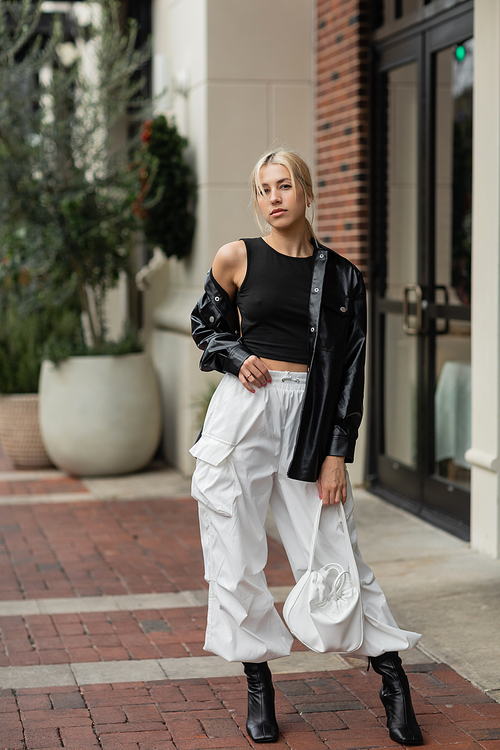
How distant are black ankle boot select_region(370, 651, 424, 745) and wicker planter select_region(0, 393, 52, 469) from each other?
224 inches

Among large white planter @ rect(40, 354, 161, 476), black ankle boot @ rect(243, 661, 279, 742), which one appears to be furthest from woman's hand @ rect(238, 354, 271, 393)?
large white planter @ rect(40, 354, 161, 476)

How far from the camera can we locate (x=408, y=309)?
21.0 feet

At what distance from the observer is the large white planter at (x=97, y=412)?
771cm

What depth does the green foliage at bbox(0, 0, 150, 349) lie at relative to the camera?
7914 millimetres

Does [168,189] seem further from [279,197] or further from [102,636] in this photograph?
[279,197]

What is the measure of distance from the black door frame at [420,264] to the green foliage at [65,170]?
7.20 feet

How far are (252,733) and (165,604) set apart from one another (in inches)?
62.6

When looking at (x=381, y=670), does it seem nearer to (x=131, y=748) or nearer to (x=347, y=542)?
(x=347, y=542)

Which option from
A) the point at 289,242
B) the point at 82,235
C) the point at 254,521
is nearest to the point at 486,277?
the point at 289,242

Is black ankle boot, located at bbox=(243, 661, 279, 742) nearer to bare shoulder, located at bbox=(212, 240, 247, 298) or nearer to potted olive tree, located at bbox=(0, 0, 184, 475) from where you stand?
bare shoulder, located at bbox=(212, 240, 247, 298)

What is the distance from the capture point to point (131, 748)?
10.4 feet

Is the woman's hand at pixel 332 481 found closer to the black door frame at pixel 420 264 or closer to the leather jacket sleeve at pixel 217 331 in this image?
the leather jacket sleeve at pixel 217 331

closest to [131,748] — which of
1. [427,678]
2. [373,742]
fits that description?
[373,742]

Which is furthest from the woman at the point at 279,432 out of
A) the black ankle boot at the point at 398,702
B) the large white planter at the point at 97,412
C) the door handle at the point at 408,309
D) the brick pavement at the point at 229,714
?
the large white planter at the point at 97,412
